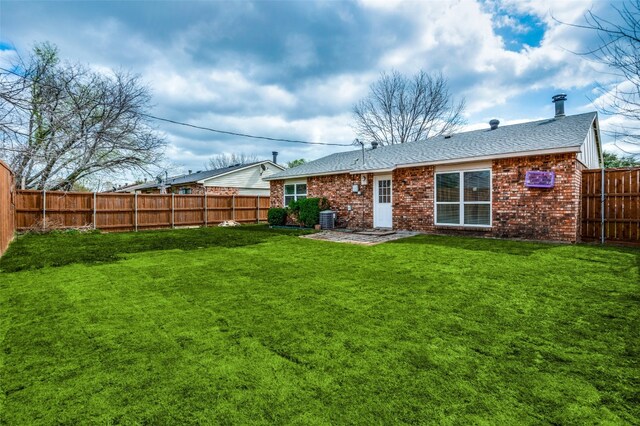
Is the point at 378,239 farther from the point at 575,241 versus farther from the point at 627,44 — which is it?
the point at 627,44

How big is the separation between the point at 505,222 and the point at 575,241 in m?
1.64

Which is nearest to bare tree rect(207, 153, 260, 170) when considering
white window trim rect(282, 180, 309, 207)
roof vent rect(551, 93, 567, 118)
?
white window trim rect(282, 180, 309, 207)

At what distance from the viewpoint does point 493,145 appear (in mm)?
9766

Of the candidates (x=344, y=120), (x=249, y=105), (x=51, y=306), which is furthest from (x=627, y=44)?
(x=344, y=120)

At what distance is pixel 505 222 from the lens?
8961 mm

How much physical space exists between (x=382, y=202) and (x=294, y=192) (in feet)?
17.3

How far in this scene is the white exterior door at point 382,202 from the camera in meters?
11.7

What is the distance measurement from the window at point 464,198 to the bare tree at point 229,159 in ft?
133

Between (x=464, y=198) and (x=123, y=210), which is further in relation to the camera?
(x=123, y=210)

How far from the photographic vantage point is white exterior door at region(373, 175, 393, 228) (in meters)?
11.7

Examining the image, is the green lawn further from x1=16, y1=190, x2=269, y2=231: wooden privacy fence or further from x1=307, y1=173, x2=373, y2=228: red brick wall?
x1=16, y1=190, x2=269, y2=231: wooden privacy fence

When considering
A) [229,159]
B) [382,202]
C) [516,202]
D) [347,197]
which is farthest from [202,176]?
[229,159]

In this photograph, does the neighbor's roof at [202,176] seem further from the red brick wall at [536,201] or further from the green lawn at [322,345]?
the green lawn at [322,345]

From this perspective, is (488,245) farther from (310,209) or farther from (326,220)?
(310,209)
